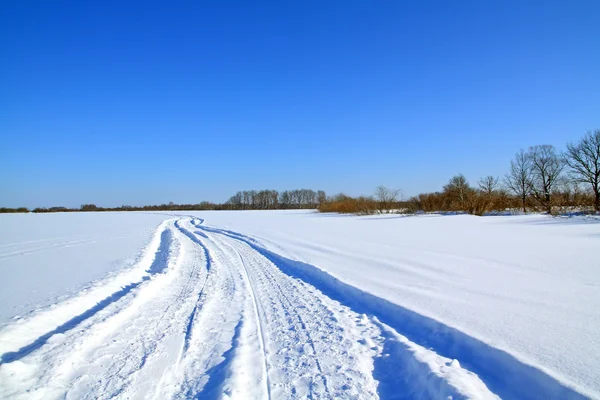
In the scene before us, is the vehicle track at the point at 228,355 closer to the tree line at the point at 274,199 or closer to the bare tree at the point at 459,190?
the bare tree at the point at 459,190

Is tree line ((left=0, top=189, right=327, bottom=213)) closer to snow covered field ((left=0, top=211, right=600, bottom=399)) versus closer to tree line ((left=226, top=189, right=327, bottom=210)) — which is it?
tree line ((left=226, top=189, right=327, bottom=210))

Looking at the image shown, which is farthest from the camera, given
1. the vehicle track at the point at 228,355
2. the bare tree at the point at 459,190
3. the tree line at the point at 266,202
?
the tree line at the point at 266,202

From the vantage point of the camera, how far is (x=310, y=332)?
4168mm

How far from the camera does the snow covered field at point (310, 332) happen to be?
2.95m

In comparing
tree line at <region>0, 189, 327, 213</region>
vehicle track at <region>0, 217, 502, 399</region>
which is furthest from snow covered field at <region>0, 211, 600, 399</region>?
tree line at <region>0, 189, 327, 213</region>

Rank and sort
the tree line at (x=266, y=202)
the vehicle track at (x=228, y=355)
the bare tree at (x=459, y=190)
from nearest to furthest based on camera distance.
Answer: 1. the vehicle track at (x=228, y=355)
2. the bare tree at (x=459, y=190)
3. the tree line at (x=266, y=202)

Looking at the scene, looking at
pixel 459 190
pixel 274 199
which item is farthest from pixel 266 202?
pixel 459 190

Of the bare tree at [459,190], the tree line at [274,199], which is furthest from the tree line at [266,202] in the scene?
the bare tree at [459,190]

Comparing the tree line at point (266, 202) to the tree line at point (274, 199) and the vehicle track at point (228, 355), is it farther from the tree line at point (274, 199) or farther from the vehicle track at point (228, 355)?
the vehicle track at point (228, 355)

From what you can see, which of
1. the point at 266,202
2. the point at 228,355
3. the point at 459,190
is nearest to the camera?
the point at 228,355

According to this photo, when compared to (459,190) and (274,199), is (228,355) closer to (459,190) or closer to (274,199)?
(459,190)

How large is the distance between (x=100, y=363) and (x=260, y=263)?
6167 mm

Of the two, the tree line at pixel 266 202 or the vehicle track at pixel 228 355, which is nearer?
the vehicle track at pixel 228 355

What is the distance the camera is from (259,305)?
5.42 metres
